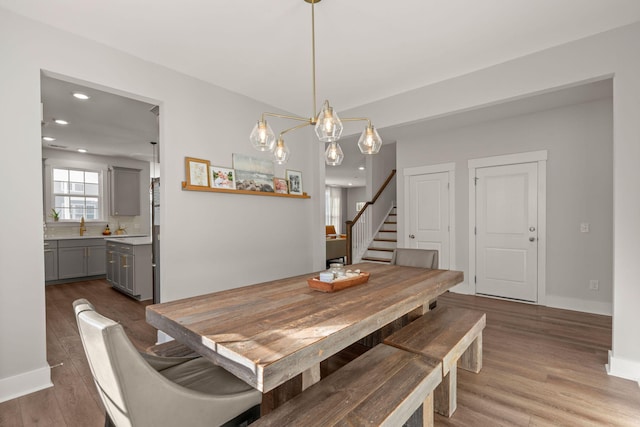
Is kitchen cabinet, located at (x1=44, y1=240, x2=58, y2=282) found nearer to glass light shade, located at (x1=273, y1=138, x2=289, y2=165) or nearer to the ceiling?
the ceiling

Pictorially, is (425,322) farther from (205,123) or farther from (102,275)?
(102,275)

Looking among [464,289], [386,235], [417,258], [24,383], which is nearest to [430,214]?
[464,289]

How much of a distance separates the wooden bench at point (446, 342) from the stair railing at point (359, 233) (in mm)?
3823

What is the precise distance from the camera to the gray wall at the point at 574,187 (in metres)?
3.81

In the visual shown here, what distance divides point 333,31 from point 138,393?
8.61 ft

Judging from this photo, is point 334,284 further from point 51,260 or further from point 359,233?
point 51,260

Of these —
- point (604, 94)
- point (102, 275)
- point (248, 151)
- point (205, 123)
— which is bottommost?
point (102, 275)

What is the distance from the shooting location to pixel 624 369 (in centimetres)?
233

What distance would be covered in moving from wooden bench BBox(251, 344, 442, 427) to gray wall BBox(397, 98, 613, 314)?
3.59m

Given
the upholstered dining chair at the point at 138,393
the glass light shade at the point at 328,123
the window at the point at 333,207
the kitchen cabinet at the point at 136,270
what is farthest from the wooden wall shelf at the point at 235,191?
the window at the point at 333,207

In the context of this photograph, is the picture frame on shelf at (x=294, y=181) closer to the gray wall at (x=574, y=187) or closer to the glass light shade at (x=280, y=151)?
the glass light shade at (x=280, y=151)

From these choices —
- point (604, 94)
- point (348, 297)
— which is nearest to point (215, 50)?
point (348, 297)

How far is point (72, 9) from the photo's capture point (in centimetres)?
218

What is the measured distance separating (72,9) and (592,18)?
382 centimetres
